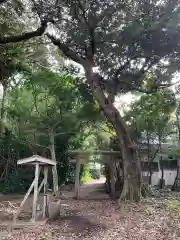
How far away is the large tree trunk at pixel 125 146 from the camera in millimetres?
12836

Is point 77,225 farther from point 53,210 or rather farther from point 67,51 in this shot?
point 67,51

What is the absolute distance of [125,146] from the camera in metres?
13.4

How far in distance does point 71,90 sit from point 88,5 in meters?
5.04

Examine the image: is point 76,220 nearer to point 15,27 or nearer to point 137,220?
point 137,220

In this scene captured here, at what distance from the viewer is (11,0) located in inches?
377

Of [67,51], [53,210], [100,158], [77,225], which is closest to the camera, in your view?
[77,225]

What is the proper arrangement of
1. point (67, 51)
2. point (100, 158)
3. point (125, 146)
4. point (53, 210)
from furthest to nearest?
point (100, 158) → point (67, 51) → point (125, 146) → point (53, 210)

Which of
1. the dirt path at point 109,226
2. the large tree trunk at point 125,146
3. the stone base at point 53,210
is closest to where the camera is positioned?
the dirt path at point 109,226

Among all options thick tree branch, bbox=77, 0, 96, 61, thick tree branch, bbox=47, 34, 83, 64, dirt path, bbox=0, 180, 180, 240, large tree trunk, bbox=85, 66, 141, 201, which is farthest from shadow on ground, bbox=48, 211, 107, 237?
thick tree branch, bbox=47, 34, 83, 64

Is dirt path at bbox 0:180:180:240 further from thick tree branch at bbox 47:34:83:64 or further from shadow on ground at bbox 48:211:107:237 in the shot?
thick tree branch at bbox 47:34:83:64

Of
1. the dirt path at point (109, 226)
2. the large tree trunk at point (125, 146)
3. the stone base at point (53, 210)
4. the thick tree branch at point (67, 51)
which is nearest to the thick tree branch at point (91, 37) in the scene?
the thick tree branch at point (67, 51)

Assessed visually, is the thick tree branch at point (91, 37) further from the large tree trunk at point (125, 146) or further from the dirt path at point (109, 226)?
the dirt path at point (109, 226)

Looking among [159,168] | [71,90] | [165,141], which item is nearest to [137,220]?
[71,90]

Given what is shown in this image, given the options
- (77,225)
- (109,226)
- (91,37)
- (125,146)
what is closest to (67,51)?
(91,37)
